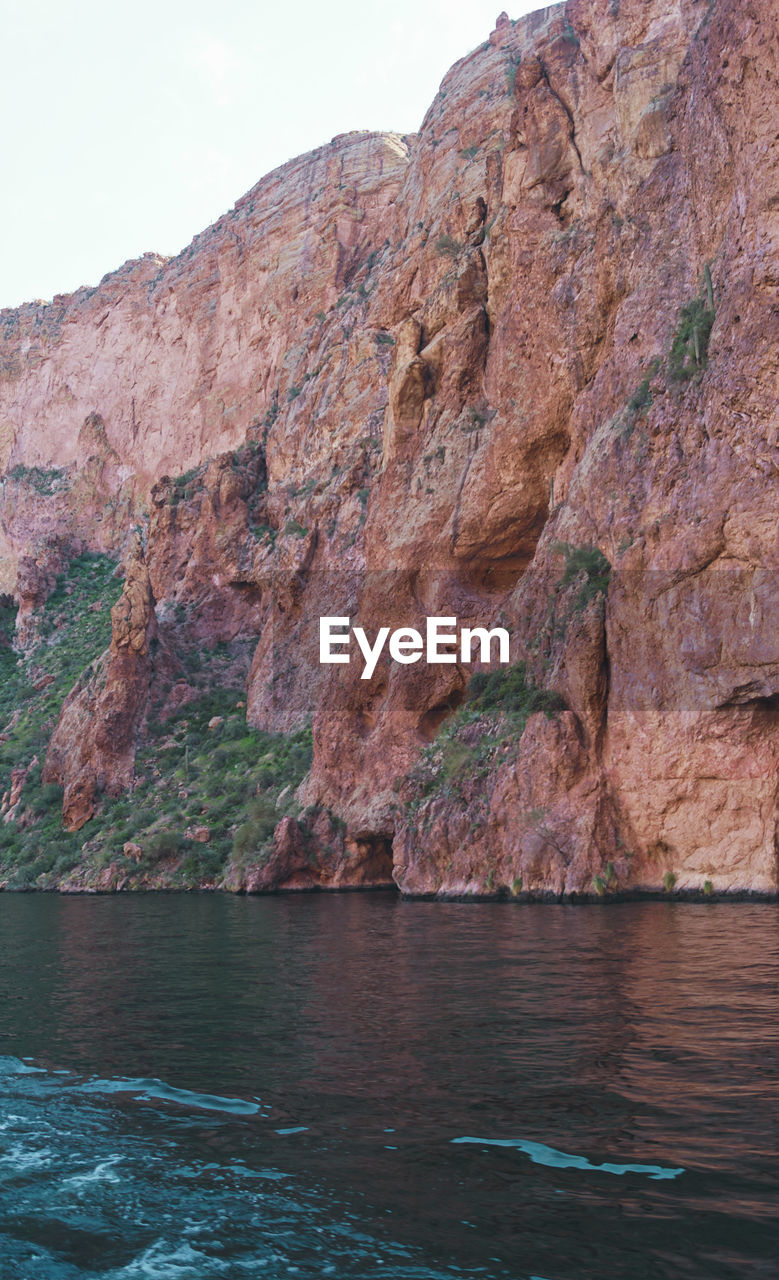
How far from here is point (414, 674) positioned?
45.9 meters

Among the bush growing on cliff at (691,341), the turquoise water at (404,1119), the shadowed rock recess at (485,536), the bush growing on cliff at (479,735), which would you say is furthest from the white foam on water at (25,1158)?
the bush growing on cliff at (691,341)

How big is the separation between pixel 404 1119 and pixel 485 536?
3776cm

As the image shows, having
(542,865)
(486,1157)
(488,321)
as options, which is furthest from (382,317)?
(486,1157)

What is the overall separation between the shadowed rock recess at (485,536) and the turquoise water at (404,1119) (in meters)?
13.3

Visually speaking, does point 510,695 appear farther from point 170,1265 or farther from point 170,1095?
point 170,1265

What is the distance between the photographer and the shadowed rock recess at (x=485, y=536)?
2897 cm

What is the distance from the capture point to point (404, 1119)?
338 inches

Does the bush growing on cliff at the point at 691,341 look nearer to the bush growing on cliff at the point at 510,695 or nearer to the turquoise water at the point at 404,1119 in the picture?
the bush growing on cliff at the point at 510,695

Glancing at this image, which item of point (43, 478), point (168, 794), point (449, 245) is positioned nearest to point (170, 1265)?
point (449, 245)

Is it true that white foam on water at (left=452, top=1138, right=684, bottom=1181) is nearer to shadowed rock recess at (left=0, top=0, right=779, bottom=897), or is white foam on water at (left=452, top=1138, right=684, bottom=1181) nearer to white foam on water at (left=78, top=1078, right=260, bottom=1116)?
white foam on water at (left=78, top=1078, right=260, bottom=1116)

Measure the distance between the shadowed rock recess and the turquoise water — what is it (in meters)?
13.3

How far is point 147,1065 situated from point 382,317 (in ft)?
187

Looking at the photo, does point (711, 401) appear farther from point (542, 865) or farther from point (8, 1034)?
point (8, 1034)

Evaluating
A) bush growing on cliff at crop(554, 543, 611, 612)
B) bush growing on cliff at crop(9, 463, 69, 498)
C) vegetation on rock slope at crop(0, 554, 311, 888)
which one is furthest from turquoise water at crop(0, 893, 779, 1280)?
bush growing on cliff at crop(9, 463, 69, 498)
